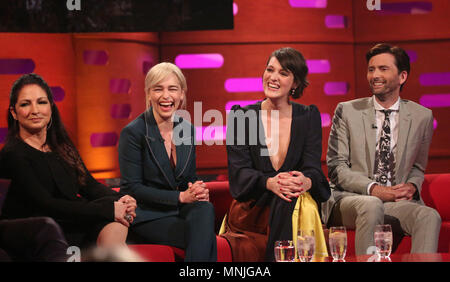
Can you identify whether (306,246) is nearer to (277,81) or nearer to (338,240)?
(338,240)

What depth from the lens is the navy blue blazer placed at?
10.7 feet

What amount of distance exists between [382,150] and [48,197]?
195cm

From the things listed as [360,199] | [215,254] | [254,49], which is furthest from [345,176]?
[254,49]

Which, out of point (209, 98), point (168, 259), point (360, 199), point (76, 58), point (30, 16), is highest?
point (30, 16)

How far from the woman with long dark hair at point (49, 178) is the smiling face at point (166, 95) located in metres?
0.51

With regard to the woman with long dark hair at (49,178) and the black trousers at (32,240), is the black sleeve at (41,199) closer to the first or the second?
the woman with long dark hair at (49,178)

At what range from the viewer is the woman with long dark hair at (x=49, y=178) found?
3031 mm

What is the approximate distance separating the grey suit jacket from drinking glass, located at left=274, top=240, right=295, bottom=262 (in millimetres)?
1105

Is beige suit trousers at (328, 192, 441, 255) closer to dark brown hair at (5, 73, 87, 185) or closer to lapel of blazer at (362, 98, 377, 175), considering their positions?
lapel of blazer at (362, 98, 377, 175)

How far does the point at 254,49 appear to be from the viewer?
4.54m

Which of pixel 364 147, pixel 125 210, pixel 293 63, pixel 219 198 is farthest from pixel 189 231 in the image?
pixel 364 147

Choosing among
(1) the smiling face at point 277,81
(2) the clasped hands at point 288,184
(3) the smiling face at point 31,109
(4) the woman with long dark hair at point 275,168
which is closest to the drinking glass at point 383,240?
(4) the woman with long dark hair at point 275,168

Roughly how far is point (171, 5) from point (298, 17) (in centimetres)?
98

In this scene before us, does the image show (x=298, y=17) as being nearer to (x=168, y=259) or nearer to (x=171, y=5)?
(x=171, y=5)
